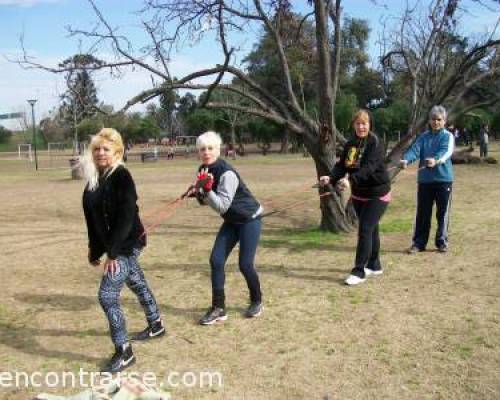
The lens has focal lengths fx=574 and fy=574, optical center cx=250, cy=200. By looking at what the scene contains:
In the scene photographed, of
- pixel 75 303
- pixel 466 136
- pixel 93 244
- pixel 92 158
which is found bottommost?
pixel 75 303

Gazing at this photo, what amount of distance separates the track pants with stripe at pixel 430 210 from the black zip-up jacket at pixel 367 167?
1203mm

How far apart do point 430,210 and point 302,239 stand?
6.17 ft

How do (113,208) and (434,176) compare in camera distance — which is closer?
(113,208)

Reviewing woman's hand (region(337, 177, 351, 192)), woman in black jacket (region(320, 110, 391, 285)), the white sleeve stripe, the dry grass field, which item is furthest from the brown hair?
the dry grass field

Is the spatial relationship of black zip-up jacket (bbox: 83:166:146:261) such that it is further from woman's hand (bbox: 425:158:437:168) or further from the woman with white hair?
woman's hand (bbox: 425:158:437:168)

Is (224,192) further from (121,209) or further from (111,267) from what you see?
(111,267)

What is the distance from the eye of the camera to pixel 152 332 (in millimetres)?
4355

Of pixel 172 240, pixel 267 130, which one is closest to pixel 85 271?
pixel 172 240

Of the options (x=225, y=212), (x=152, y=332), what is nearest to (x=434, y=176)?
(x=225, y=212)

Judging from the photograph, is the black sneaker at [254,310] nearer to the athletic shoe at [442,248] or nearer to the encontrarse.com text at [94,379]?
the encontrarse.com text at [94,379]

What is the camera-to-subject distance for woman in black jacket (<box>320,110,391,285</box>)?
5496 mm

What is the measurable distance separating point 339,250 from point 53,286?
11.0 feet

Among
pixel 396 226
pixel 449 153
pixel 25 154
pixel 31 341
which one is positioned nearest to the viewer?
pixel 31 341

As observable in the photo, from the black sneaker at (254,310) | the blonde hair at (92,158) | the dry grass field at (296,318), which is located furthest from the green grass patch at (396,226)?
the blonde hair at (92,158)
